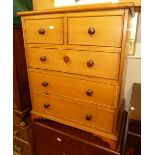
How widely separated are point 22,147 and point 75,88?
3.43 feet

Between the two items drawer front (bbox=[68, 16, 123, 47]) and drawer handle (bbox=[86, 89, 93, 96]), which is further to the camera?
drawer handle (bbox=[86, 89, 93, 96])

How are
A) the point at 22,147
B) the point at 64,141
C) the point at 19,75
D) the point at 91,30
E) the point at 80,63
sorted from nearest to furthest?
the point at 91,30 < the point at 80,63 < the point at 64,141 < the point at 19,75 < the point at 22,147

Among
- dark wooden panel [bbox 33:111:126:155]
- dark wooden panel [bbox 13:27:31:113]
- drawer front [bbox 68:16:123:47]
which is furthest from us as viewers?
dark wooden panel [bbox 13:27:31:113]

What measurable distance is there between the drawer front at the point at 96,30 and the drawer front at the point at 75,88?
259 millimetres

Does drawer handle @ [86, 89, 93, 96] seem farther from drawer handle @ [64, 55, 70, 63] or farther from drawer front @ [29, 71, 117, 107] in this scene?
drawer handle @ [64, 55, 70, 63]

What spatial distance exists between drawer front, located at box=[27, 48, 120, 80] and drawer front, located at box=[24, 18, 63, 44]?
0.07m

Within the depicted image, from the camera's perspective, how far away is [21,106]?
1.50 metres

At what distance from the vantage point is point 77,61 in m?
1.01

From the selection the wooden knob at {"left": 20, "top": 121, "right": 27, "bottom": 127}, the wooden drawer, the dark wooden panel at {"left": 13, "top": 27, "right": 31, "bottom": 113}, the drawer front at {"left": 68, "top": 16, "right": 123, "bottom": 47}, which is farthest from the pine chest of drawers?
the wooden drawer

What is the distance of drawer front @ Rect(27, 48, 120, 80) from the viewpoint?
912mm

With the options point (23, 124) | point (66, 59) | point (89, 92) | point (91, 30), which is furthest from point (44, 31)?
point (23, 124)

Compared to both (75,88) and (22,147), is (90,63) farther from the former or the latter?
(22,147)

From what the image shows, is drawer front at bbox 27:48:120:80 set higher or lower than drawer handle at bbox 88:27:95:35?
→ lower
